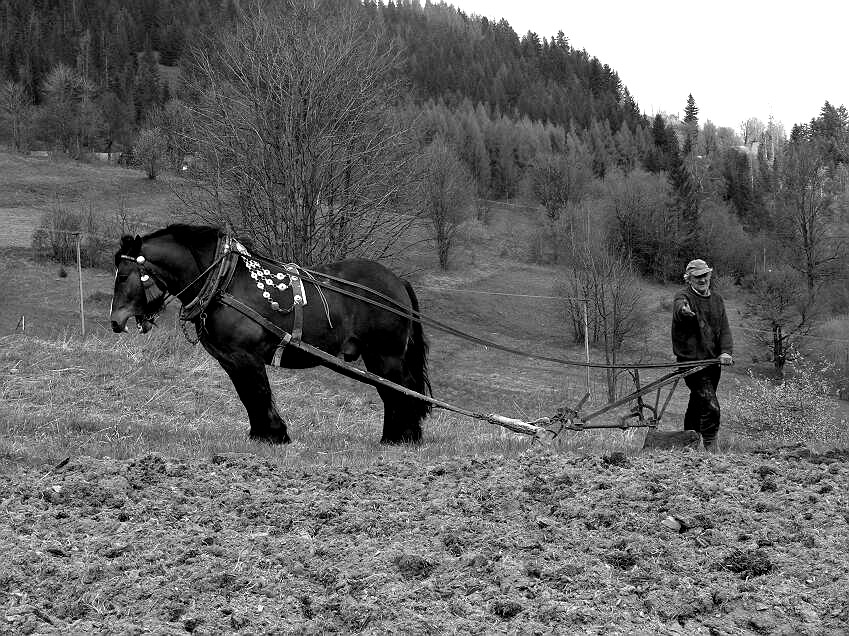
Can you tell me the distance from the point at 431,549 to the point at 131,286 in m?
4.48

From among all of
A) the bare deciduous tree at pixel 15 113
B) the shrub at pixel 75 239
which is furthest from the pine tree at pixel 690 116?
the shrub at pixel 75 239

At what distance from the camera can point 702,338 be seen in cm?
768

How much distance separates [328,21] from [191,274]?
15635 mm

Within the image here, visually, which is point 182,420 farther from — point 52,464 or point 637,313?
point 637,313

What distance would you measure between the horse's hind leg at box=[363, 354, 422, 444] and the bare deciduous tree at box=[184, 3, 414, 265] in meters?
11.1

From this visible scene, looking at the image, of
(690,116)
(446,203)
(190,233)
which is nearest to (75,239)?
(446,203)

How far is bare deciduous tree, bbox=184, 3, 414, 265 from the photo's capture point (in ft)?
64.2

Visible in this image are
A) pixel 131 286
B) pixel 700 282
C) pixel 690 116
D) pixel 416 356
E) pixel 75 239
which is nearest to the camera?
pixel 131 286

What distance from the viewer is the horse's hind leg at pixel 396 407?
8.16 m

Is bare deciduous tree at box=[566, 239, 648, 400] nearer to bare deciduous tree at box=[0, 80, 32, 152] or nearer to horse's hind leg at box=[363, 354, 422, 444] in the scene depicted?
horse's hind leg at box=[363, 354, 422, 444]

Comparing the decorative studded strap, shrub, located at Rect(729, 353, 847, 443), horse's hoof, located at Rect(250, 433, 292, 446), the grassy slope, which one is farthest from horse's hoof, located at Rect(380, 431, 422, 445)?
shrub, located at Rect(729, 353, 847, 443)

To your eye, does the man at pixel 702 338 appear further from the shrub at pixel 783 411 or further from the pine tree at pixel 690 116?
the pine tree at pixel 690 116

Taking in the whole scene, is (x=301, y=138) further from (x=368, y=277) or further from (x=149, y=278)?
(x=149, y=278)

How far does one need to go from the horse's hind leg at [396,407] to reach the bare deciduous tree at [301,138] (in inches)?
436
